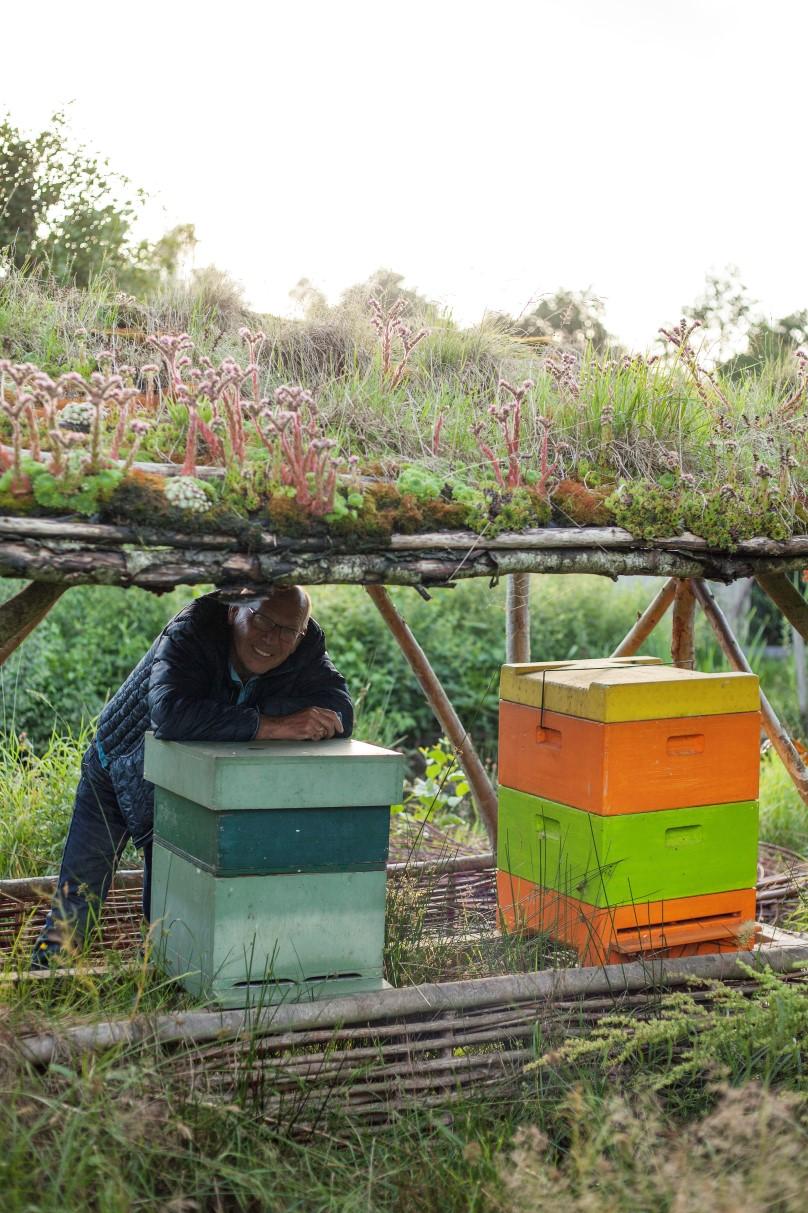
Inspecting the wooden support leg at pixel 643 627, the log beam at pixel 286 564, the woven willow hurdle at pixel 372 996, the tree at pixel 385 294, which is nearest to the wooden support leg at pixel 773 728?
the wooden support leg at pixel 643 627

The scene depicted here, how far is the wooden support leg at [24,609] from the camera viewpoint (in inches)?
133

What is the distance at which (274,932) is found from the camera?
11.2 ft

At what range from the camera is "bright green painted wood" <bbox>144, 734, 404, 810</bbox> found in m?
3.34

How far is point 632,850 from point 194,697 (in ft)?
5.33

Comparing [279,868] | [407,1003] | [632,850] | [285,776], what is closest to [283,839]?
[279,868]

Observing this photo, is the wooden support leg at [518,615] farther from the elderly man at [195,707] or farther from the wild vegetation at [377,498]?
the elderly man at [195,707]

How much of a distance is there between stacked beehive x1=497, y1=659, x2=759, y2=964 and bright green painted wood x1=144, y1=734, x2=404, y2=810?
0.75 m

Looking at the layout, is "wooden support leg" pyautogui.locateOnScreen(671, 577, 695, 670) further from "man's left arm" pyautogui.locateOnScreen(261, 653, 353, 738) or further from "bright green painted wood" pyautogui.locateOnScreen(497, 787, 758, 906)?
"man's left arm" pyautogui.locateOnScreen(261, 653, 353, 738)

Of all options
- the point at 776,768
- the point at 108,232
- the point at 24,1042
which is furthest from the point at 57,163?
the point at 776,768

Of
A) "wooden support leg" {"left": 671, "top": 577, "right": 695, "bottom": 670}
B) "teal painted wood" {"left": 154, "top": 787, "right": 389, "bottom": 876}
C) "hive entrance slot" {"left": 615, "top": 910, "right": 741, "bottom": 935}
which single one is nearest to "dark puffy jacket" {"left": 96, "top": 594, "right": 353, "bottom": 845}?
"teal painted wood" {"left": 154, "top": 787, "right": 389, "bottom": 876}

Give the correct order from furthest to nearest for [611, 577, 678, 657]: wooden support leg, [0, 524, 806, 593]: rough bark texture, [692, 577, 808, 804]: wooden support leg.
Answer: [611, 577, 678, 657]: wooden support leg < [692, 577, 808, 804]: wooden support leg < [0, 524, 806, 593]: rough bark texture

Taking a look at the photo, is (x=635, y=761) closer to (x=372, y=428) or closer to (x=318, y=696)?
(x=318, y=696)

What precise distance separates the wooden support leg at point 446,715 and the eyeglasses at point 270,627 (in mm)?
1196

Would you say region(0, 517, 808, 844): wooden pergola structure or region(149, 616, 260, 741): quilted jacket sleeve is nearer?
region(0, 517, 808, 844): wooden pergola structure
